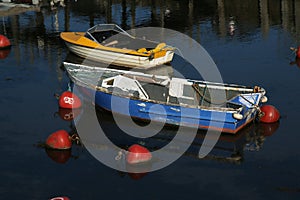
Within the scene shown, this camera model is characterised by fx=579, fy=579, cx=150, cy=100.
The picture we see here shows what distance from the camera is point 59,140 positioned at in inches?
894

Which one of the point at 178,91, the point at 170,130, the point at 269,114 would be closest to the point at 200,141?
the point at 170,130

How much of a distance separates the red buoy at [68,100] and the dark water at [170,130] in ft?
1.52

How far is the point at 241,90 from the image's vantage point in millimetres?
25547

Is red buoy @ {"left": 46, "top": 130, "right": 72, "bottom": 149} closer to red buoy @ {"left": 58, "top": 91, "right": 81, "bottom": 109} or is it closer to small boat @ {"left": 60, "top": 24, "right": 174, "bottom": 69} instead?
red buoy @ {"left": 58, "top": 91, "right": 81, "bottom": 109}

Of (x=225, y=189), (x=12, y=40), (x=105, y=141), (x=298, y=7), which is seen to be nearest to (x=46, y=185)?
(x=105, y=141)

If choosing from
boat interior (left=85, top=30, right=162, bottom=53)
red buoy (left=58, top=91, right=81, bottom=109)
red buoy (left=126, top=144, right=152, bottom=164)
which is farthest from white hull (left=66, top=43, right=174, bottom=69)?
red buoy (left=126, top=144, right=152, bottom=164)

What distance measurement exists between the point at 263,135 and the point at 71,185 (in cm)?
864

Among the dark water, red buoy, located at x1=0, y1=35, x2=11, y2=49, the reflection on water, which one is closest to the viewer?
the dark water

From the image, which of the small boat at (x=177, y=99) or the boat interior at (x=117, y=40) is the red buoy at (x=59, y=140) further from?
the boat interior at (x=117, y=40)

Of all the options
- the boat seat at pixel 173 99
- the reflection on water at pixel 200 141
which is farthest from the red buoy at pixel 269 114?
the boat seat at pixel 173 99

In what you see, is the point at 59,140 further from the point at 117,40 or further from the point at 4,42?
the point at 4,42

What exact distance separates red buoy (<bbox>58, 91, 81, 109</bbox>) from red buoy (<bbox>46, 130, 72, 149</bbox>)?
417 centimetres

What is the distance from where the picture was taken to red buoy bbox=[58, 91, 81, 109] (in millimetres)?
26891

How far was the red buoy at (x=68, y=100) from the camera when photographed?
1059 inches
